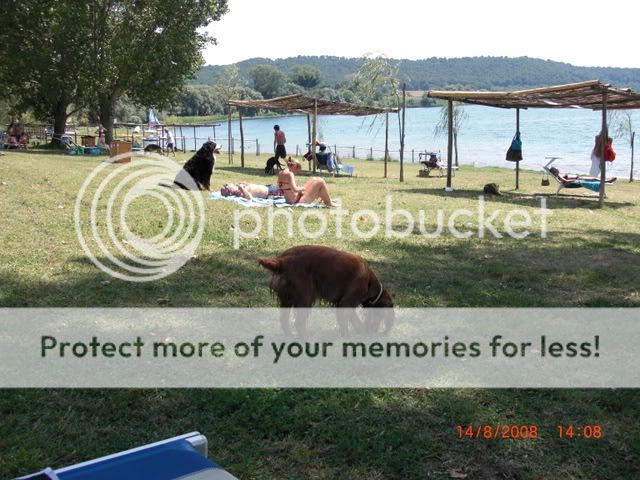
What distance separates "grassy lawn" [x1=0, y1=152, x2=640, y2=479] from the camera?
340 centimetres

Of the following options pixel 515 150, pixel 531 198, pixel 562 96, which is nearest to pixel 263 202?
pixel 531 198

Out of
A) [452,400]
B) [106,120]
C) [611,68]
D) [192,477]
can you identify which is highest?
[611,68]

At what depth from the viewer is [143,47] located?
3153 centimetres

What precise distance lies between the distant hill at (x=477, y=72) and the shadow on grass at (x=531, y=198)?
112 metres

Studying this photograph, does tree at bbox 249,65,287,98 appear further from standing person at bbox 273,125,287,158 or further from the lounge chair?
the lounge chair

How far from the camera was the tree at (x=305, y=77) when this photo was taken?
381 ft

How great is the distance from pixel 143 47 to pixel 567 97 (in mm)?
22339

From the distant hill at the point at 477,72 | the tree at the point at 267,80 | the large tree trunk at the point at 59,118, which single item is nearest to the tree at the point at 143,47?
the large tree trunk at the point at 59,118

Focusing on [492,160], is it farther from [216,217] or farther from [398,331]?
[398,331]

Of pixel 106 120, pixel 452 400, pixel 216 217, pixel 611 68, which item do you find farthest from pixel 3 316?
pixel 611 68

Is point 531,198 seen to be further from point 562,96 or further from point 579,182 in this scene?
point 562,96

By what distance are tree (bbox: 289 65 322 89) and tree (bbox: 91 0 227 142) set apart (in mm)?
83454

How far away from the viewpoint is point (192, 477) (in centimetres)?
210

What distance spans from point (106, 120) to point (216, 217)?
2496cm
